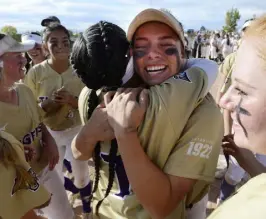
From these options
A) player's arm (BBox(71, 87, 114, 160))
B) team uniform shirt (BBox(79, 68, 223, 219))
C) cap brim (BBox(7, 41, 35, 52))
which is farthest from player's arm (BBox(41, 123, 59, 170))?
team uniform shirt (BBox(79, 68, 223, 219))

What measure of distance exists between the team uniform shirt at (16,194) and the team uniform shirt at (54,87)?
1.87m

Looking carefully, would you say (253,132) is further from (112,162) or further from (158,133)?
(112,162)

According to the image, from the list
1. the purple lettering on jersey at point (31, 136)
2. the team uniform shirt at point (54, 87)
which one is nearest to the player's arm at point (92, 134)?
the purple lettering on jersey at point (31, 136)

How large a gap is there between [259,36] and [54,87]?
312cm

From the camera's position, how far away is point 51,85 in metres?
3.72

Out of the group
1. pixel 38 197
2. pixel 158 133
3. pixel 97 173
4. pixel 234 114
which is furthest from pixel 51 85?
pixel 234 114

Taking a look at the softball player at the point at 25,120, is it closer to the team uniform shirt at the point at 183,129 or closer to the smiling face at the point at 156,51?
the smiling face at the point at 156,51

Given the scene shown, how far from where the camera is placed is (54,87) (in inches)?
146

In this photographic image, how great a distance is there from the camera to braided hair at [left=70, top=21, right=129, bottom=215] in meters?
1.34

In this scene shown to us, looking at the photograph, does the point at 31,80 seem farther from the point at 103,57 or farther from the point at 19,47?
the point at 103,57

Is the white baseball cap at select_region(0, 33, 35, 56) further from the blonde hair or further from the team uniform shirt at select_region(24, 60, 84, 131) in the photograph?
the blonde hair

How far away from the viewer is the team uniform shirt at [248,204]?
666 mm

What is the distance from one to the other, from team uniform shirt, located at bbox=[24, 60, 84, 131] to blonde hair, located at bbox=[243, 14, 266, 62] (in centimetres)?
294

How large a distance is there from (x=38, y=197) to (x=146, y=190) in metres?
0.80
